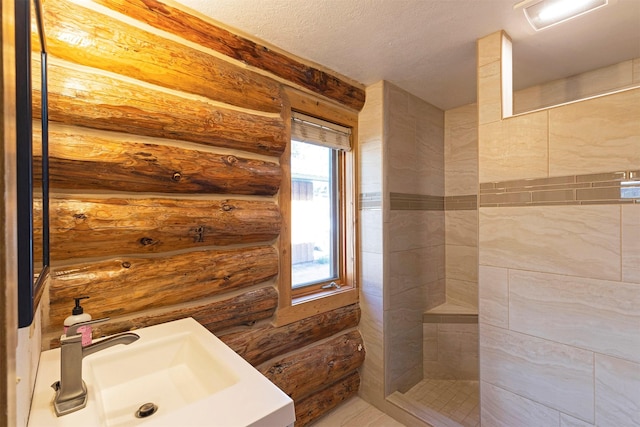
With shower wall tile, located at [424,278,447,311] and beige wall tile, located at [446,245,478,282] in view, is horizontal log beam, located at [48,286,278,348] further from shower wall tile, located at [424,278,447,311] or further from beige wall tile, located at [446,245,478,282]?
beige wall tile, located at [446,245,478,282]

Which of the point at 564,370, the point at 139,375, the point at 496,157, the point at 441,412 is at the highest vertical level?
the point at 496,157

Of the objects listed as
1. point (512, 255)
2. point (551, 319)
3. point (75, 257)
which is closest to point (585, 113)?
point (512, 255)

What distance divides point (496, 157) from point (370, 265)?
42.7 inches

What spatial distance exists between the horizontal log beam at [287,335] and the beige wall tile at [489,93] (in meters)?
1.56

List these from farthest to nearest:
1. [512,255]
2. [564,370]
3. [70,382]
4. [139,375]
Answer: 1. [512,255]
2. [564,370]
3. [139,375]
4. [70,382]

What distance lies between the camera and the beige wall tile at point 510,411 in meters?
1.40

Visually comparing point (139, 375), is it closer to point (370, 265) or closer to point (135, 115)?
point (135, 115)

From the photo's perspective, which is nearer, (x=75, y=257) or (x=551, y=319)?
(x=75, y=257)

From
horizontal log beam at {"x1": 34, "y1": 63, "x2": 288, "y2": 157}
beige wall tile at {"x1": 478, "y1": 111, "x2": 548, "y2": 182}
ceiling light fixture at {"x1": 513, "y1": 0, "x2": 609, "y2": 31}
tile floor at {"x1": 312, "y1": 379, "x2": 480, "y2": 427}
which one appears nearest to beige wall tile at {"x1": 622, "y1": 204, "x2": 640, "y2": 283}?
beige wall tile at {"x1": 478, "y1": 111, "x2": 548, "y2": 182}

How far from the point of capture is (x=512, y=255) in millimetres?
1499

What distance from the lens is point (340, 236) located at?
225cm

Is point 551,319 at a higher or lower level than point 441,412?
higher

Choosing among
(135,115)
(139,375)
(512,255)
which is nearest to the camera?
(139,375)

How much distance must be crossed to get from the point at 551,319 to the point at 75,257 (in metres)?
2.14
